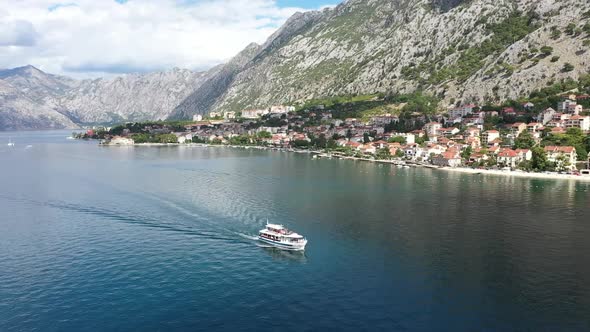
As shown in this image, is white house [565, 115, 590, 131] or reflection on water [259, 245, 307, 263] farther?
white house [565, 115, 590, 131]

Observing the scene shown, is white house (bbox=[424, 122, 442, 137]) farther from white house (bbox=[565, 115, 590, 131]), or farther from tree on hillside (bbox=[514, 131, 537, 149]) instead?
white house (bbox=[565, 115, 590, 131])

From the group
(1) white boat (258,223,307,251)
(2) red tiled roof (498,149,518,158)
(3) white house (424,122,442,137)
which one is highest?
(3) white house (424,122,442,137)

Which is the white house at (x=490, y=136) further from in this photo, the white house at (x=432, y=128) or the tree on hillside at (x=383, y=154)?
the tree on hillside at (x=383, y=154)

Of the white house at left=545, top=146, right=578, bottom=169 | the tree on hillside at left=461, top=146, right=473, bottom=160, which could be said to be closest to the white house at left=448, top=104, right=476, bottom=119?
the tree on hillside at left=461, top=146, right=473, bottom=160

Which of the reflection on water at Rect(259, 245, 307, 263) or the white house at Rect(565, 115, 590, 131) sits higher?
the white house at Rect(565, 115, 590, 131)

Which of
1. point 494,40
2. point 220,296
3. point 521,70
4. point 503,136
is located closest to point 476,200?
point 220,296

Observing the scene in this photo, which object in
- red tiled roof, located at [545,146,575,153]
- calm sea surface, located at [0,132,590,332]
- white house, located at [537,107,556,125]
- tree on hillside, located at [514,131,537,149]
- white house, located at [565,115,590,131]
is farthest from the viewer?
white house, located at [537,107,556,125]

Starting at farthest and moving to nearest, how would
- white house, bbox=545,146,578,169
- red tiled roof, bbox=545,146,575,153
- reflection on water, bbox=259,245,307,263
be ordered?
red tiled roof, bbox=545,146,575,153
white house, bbox=545,146,578,169
reflection on water, bbox=259,245,307,263

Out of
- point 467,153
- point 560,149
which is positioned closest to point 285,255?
point 560,149

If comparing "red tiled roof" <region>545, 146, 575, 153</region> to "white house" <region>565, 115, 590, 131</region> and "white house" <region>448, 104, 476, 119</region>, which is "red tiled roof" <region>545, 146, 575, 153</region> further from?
"white house" <region>448, 104, 476, 119</region>

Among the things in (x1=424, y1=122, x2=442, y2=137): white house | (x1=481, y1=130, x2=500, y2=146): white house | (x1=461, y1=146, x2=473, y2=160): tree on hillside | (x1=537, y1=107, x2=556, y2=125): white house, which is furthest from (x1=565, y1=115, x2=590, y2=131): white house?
(x1=424, y1=122, x2=442, y2=137): white house

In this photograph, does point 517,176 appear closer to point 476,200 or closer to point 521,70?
point 476,200

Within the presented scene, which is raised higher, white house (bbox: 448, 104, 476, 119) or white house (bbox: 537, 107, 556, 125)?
white house (bbox: 448, 104, 476, 119)
